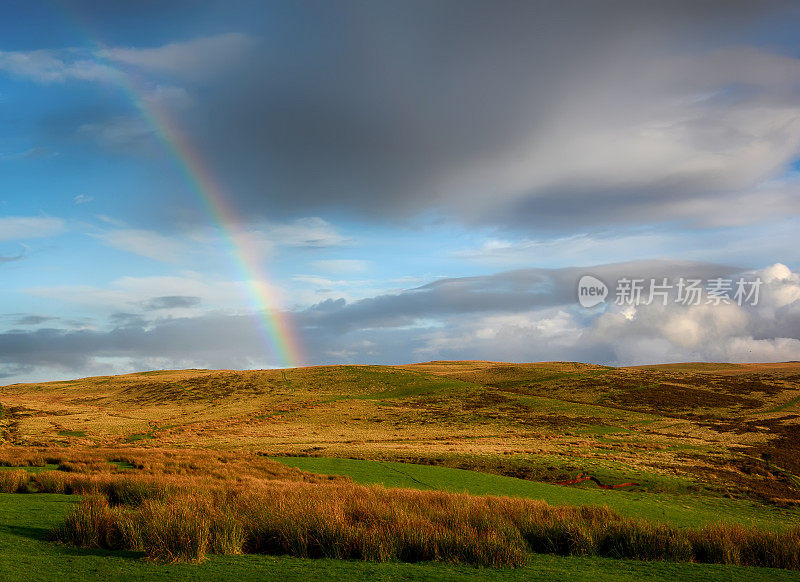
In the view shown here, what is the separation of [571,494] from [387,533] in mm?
15511

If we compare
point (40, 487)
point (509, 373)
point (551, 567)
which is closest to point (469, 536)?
point (551, 567)

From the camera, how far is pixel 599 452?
41.1 meters

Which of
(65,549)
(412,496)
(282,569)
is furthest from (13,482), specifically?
(412,496)

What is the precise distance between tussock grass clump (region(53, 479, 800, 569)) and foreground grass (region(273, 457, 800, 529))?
8.27m

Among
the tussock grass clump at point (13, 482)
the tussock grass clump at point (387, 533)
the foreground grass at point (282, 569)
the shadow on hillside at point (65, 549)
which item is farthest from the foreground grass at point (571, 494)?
the shadow on hillside at point (65, 549)

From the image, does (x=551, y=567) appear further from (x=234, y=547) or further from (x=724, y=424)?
(x=724, y=424)

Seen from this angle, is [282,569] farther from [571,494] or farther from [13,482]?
[571,494]

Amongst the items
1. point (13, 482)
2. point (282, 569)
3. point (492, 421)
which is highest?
point (282, 569)

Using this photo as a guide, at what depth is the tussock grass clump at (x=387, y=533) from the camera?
32.9ft

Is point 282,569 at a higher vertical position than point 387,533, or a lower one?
higher

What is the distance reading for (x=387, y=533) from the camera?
10.7 meters

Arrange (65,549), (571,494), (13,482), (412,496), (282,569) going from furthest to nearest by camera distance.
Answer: (571,494)
(13,482)
(412,496)
(65,549)
(282,569)

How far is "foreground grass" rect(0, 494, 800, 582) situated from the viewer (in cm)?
844

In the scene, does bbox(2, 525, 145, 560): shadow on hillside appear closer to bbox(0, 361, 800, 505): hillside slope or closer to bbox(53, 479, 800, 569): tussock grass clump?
bbox(53, 479, 800, 569): tussock grass clump
